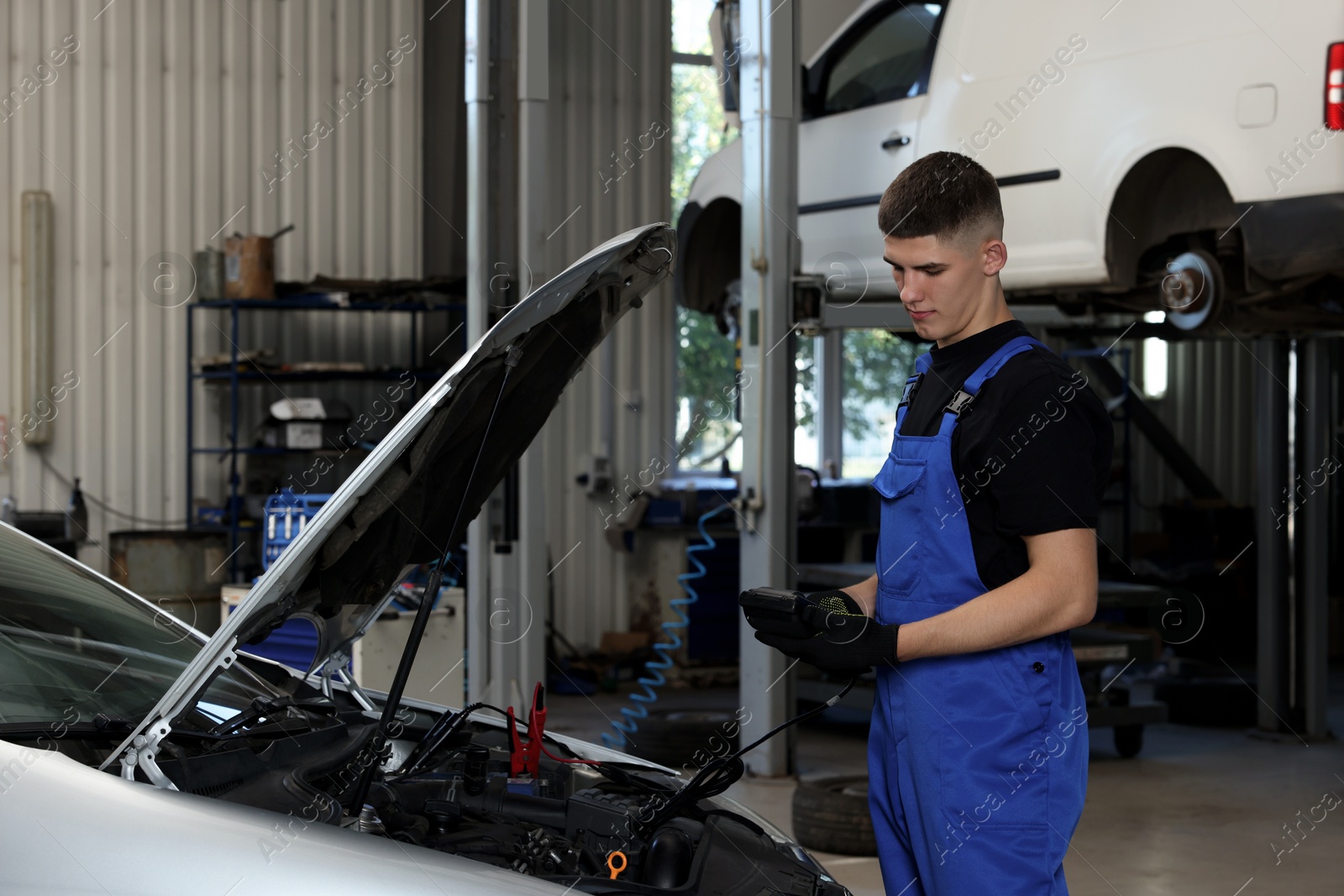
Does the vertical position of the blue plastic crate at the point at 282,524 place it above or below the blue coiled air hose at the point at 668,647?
above

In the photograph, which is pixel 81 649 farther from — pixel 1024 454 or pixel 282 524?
pixel 282 524

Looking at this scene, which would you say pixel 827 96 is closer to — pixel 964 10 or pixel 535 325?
pixel 964 10

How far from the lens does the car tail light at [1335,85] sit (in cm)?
375

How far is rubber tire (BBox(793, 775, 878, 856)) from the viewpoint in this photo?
4.02 meters

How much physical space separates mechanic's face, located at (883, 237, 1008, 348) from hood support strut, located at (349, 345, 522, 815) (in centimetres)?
54

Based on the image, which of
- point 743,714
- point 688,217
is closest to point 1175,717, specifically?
point 743,714

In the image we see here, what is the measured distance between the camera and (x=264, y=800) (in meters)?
1.69

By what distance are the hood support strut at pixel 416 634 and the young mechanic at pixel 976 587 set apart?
1.58ft

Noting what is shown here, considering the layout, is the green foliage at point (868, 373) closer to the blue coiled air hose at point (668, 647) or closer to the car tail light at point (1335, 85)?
the blue coiled air hose at point (668, 647)

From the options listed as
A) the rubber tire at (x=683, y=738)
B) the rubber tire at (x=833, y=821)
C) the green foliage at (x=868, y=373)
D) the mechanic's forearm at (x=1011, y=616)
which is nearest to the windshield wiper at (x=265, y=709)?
the mechanic's forearm at (x=1011, y=616)

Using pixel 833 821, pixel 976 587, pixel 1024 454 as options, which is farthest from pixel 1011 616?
pixel 833 821

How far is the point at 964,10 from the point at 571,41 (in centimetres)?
414

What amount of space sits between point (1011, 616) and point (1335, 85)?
9.47ft

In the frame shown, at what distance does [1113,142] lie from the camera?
4309mm
